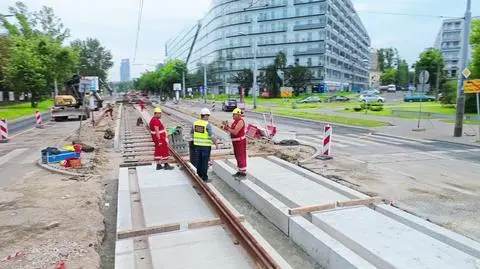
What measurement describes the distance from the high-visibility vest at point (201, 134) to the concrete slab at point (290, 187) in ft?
4.53

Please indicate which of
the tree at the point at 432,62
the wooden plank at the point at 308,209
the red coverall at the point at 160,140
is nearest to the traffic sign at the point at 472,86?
the wooden plank at the point at 308,209

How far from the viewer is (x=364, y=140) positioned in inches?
685

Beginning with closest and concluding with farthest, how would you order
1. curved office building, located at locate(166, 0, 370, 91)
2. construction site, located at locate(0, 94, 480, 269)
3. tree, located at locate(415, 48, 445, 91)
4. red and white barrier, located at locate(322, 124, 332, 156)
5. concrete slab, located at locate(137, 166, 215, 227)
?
1. construction site, located at locate(0, 94, 480, 269)
2. concrete slab, located at locate(137, 166, 215, 227)
3. red and white barrier, located at locate(322, 124, 332, 156)
4. tree, located at locate(415, 48, 445, 91)
5. curved office building, located at locate(166, 0, 370, 91)

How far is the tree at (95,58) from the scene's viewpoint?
114 m

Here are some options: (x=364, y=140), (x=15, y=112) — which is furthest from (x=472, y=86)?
(x=15, y=112)

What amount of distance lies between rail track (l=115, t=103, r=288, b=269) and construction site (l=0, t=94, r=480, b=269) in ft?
0.05

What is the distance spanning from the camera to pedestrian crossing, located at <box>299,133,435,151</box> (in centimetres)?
1609

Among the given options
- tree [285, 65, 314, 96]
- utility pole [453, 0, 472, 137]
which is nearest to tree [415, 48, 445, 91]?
tree [285, 65, 314, 96]

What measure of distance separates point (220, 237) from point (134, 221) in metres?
1.62

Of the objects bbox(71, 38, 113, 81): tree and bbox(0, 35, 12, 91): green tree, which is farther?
bbox(71, 38, 113, 81): tree

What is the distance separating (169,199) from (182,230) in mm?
1756

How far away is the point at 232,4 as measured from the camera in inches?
4230

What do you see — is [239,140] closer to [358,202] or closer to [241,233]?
[358,202]

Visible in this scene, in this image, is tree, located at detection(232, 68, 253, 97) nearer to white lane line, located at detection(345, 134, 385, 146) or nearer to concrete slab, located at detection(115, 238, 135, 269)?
white lane line, located at detection(345, 134, 385, 146)
